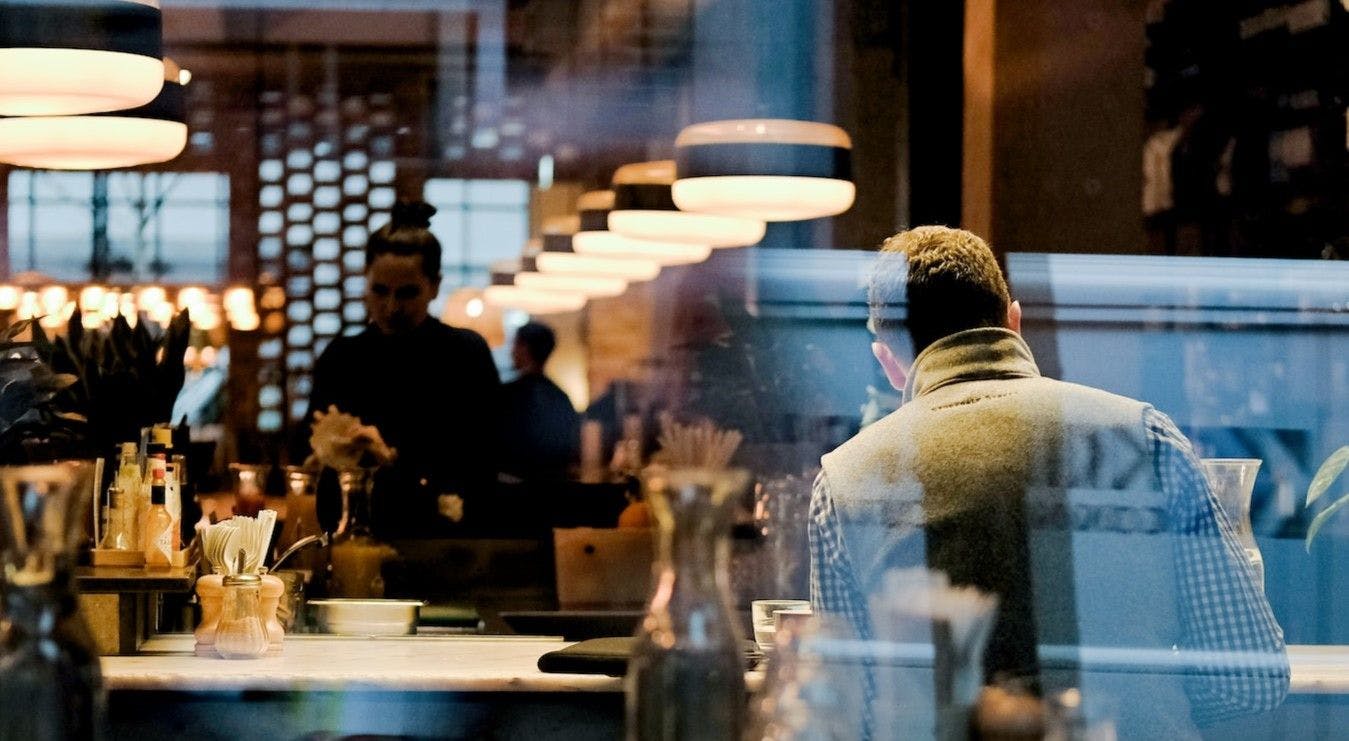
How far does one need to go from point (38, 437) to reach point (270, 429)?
296 inches

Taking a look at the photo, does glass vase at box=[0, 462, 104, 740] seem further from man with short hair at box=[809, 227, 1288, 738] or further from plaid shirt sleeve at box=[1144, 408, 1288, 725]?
→ plaid shirt sleeve at box=[1144, 408, 1288, 725]

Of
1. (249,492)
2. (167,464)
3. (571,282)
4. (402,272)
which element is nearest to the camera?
(167,464)

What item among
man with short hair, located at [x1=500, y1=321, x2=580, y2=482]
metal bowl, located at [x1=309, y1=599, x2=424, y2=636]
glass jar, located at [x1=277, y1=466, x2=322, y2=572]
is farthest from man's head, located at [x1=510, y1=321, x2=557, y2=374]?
metal bowl, located at [x1=309, y1=599, x2=424, y2=636]

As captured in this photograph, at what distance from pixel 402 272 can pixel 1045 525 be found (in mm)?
3383

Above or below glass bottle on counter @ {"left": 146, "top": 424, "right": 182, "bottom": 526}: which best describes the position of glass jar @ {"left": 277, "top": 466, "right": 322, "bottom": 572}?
below

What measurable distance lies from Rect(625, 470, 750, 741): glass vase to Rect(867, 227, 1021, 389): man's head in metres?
1.44

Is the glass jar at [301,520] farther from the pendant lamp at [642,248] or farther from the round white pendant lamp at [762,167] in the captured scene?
the pendant lamp at [642,248]

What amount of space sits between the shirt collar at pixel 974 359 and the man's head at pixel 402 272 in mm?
3178

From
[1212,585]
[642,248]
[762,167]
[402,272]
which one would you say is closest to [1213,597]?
[1212,585]

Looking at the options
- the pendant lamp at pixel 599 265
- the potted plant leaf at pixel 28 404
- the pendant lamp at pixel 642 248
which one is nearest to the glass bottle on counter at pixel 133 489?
the potted plant leaf at pixel 28 404

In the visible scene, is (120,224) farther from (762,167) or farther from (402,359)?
(762,167)

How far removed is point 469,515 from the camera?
6.65 meters

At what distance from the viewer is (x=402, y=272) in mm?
5598

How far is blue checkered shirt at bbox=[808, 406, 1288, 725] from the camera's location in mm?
2445
